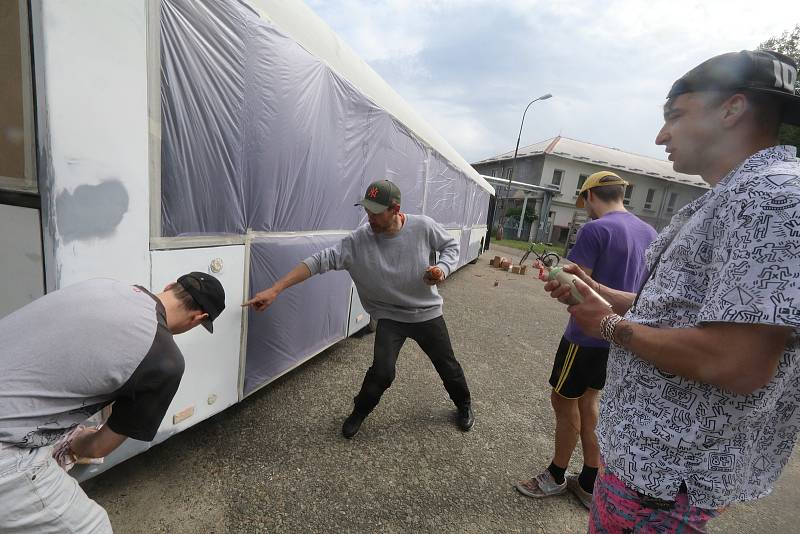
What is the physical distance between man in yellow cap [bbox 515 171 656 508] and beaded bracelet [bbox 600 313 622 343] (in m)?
1.17

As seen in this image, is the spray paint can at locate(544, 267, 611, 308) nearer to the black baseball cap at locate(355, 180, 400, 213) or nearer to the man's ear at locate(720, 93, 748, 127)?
the man's ear at locate(720, 93, 748, 127)

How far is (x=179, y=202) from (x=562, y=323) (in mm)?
6737

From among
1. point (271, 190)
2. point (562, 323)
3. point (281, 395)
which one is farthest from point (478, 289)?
point (271, 190)

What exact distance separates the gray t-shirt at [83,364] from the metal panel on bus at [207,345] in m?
0.63

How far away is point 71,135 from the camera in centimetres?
142

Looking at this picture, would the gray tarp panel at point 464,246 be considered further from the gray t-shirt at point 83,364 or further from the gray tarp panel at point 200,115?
the gray t-shirt at point 83,364

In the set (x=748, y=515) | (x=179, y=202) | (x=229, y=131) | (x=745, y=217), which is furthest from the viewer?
(x=748, y=515)

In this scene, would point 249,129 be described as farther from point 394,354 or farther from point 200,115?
point 394,354

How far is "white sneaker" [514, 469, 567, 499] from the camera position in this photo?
8.10 ft

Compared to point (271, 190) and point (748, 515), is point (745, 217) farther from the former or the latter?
point (748, 515)

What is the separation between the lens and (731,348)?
0.86 meters

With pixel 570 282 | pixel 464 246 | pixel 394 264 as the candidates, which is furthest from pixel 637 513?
pixel 464 246

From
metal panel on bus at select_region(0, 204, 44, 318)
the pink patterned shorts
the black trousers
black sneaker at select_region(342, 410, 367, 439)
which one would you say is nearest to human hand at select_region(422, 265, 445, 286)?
the black trousers

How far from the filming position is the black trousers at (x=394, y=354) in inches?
108
